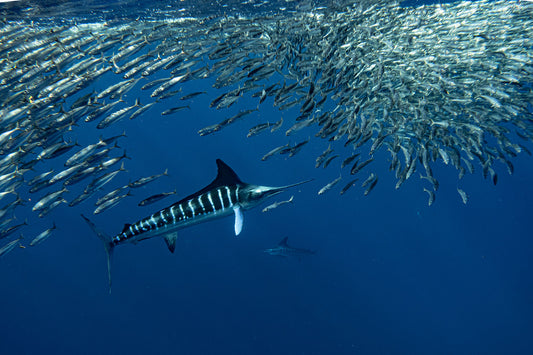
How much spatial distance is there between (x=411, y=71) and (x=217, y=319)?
56.1ft

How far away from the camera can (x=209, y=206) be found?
505cm

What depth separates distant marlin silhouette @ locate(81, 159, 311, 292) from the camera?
4977 millimetres

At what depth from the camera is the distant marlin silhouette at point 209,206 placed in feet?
16.3

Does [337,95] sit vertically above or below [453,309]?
above

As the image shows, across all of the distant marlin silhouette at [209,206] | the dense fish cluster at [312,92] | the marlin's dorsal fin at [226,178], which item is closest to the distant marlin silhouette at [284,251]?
the dense fish cluster at [312,92]

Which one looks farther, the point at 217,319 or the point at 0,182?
the point at 217,319

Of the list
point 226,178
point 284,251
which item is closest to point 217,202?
point 226,178

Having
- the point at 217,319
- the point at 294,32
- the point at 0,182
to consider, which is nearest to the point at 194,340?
the point at 217,319

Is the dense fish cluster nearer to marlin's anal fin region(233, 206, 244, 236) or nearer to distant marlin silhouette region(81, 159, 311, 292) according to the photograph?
distant marlin silhouette region(81, 159, 311, 292)

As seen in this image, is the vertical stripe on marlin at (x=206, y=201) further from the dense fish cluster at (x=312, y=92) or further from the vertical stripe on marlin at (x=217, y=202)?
the dense fish cluster at (x=312, y=92)

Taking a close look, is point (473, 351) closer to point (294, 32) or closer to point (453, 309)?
point (453, 309)

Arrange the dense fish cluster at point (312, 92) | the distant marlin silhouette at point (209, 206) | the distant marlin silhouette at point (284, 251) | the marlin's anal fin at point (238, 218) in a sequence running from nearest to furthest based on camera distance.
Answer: the marlin's anal fin at point (238, 218) < the distant marlin silhouette at point (209, 206) < the dense fish cluster at point (312, 92) < the distant marlin silhouette at point (284, 251)

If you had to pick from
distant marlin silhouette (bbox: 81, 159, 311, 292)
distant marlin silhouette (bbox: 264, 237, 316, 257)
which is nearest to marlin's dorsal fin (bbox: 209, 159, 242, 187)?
distant marlin silhouette (bbox: 81, 159, 311, 292)

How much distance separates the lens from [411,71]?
6.98 metres
